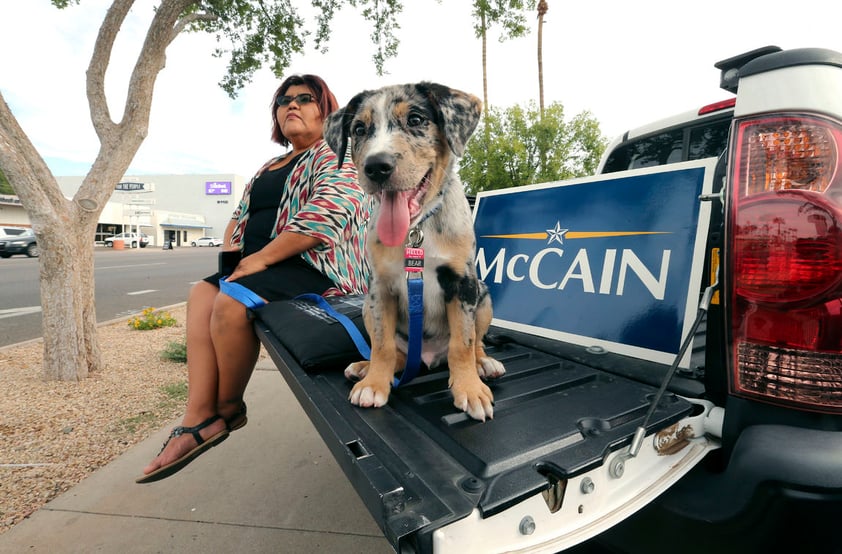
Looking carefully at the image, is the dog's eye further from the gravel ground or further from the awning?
the awning

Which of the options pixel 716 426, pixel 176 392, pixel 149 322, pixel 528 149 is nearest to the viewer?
pixel 716 426

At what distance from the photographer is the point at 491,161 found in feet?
74.3

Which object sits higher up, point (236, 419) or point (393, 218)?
point (393, 218)

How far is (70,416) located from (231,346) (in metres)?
2.90

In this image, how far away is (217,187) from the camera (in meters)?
88.0

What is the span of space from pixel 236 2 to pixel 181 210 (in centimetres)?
9480

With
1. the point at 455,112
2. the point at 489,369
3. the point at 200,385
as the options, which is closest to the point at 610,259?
the point at 489,369

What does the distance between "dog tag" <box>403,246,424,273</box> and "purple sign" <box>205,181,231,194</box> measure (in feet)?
319

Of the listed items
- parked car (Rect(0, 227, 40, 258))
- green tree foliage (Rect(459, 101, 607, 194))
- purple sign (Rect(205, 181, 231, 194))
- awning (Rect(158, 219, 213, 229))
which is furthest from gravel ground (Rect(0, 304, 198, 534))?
purple sign (Rect(205, 181, 231, 194))

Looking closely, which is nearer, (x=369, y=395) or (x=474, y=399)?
(x=474, y=399)

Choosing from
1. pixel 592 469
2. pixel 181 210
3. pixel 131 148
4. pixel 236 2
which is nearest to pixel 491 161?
pixel 236 2

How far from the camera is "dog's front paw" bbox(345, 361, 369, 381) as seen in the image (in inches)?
73.4

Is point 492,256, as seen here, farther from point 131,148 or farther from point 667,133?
point 131,148

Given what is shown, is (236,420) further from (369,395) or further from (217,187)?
(217,187)
